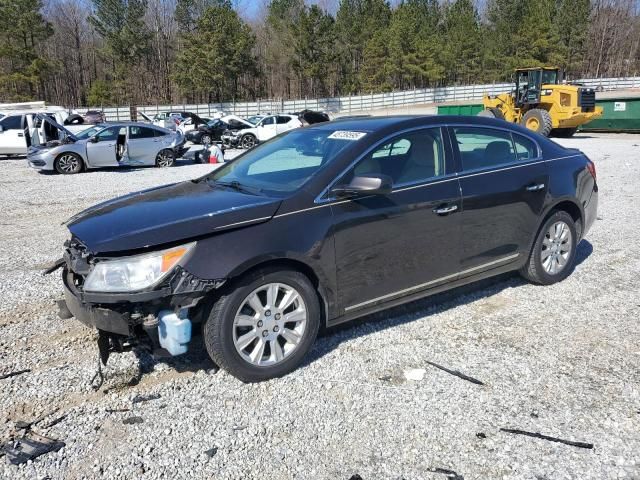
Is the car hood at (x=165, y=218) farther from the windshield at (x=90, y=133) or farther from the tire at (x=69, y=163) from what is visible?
the windshield at (x=90, y=133)

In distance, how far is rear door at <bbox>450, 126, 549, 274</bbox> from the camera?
435 centimetres

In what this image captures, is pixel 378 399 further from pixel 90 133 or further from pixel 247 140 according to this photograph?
pixel 247 140

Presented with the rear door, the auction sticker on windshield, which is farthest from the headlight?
the rear door

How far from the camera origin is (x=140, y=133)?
16.2 meters

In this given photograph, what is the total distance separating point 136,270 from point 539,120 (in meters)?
22.1

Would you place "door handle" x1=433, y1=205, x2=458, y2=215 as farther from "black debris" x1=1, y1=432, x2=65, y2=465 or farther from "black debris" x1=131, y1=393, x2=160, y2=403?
"black debris" x1=1, y1=432, x2=65, y2=465

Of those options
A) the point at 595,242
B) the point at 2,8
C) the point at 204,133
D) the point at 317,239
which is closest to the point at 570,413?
the point at 317,239

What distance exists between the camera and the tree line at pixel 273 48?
56.8 metres

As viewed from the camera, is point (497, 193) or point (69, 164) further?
point (69, 164)

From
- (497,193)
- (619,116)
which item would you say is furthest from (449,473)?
(619,116)

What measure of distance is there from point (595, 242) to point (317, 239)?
4.69 meters

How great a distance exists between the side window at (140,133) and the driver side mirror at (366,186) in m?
13.8

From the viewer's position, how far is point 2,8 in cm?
4938

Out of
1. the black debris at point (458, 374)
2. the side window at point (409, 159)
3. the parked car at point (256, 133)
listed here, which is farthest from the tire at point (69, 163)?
the black debris at point (458, 374)
